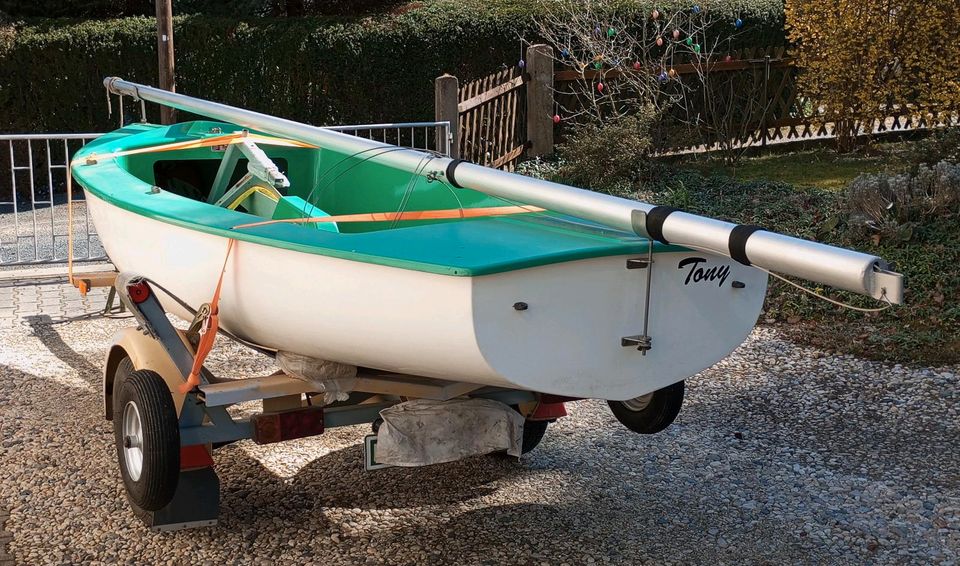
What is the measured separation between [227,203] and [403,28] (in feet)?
24.2

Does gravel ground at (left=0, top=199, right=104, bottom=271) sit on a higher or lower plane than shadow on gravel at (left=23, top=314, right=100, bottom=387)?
higher

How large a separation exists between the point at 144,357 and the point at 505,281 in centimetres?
156

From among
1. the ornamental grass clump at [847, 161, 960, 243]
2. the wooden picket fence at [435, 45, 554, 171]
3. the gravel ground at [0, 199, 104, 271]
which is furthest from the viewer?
the wooden picket fence at [435, 45, 554, 171]

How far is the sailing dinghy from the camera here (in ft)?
10.6

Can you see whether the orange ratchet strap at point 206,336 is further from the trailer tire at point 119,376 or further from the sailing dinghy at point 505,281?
the trailer tire at point 119,376

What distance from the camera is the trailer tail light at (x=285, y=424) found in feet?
12.5

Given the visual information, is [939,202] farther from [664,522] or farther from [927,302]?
[664,522]

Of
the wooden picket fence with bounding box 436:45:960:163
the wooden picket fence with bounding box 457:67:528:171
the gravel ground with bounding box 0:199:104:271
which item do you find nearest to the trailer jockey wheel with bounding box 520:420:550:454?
the gravel ground with bounding box 0:199:104:271

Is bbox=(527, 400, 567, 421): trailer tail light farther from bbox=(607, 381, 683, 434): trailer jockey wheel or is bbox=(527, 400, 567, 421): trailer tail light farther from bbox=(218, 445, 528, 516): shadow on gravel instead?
bbox=(218, 445, 528, 516): shadow on gravel

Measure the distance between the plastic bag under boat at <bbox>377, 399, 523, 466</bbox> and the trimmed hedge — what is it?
881 cm

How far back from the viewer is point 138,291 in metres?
4.12

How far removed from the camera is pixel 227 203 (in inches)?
204

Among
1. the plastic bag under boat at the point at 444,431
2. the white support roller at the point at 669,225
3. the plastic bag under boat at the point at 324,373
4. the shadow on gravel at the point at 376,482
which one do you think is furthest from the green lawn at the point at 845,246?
the plastic bag under boat at the point at 324,373

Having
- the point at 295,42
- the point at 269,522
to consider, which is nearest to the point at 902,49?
the point at 295,42
